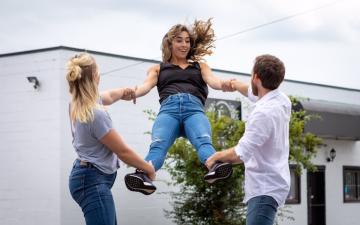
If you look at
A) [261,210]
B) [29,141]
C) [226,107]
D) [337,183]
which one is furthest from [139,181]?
[337,183]

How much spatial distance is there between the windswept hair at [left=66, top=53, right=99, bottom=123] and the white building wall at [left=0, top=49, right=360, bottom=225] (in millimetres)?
9652

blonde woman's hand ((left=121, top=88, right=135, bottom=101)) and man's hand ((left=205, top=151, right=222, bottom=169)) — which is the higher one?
blonde woman's hand ((left=121, top=88, right=135, bottom=101))

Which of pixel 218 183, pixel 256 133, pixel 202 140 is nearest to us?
pixel 256 133

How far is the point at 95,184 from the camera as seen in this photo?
16.1ft

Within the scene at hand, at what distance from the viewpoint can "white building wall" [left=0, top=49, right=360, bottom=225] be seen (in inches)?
577

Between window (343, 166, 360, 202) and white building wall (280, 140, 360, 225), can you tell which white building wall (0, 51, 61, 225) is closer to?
white building wall (280, 140, 360, 225)

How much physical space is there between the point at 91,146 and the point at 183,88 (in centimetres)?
144

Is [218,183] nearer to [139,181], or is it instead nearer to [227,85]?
[227,85]

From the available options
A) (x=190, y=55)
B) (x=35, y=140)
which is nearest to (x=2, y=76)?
(x=35, y=140)

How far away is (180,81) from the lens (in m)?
6.21

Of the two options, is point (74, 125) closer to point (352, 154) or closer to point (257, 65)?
point (257, 65)

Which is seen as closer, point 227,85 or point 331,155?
point 227,85

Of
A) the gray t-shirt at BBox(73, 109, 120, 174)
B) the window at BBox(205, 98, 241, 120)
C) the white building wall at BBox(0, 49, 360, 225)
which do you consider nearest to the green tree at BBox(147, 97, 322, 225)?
the white building wall at BBox(0, 49, 360, 225)

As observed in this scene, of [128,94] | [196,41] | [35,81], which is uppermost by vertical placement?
[35,81]
